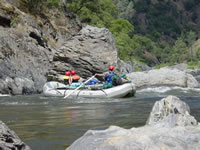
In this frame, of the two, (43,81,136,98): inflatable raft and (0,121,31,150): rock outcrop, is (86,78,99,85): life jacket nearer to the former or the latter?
(43,81,136,98): inflatable raft

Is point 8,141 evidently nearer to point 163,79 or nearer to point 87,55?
point 163,79

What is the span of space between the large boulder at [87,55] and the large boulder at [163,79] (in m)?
1.50

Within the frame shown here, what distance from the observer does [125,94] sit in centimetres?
1496

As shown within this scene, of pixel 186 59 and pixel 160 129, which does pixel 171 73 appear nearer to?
pixel 160 129

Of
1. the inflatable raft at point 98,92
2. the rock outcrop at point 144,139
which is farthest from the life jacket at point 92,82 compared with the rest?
the rock outcrop at point 144,139

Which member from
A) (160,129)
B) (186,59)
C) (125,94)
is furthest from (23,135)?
(186,59)

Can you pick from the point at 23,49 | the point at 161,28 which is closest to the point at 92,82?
the point at 23,49

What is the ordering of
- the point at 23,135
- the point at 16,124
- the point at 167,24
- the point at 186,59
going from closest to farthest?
the point at 23,135 → the point at 16,124 → the point at 186,59 → the point at 167,24

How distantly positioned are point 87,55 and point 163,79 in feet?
15.5

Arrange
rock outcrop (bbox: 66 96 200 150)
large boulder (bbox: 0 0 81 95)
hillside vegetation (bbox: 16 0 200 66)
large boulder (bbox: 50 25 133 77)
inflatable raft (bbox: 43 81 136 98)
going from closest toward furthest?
1. rock outcrop (bbox: 66 96 200 150)
2. inflatable raft (bbox: 43 81 136 98)
3. large boulder (bbox: 0 0 81 95)
4. large boulder (bbox: 50 25 133 77)
5. hillside vegetation (bbox: 16 0 200 66)

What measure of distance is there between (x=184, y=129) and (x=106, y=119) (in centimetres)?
422

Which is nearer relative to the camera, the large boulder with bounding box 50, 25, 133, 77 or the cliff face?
the cliff face

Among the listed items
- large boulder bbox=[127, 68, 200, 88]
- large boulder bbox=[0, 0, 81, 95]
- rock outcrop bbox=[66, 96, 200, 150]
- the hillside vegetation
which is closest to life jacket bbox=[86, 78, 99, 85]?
large boulder bbox=[0, 0, 81, 95]

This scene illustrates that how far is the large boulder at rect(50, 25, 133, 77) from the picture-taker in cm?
2047
